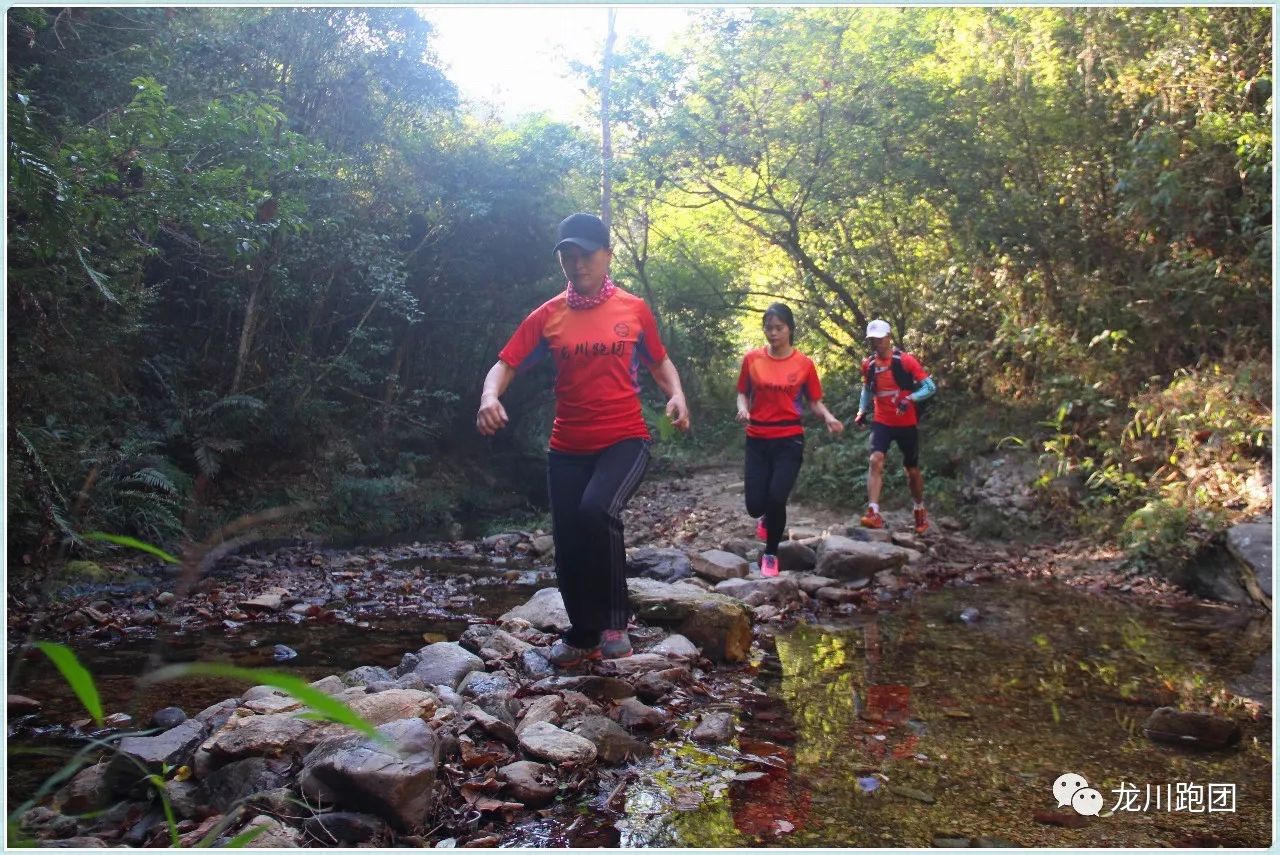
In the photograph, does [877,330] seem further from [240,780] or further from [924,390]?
[240,780]

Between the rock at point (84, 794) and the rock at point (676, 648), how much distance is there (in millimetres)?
2364

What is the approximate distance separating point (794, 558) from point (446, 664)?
4.11 m

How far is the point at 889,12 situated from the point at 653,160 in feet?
14.3

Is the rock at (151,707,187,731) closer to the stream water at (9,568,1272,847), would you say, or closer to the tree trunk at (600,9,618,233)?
the stream water at (9,568,1272,847)

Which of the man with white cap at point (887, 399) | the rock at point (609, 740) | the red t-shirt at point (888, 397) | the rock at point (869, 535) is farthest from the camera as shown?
the red t-shirt at point (888, 397)

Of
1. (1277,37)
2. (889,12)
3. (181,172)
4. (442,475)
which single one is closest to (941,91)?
(889,12)

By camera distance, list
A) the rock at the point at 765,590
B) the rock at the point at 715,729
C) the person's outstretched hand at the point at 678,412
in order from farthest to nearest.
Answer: the rock at the point at 765,590
the person's outstretched hand at the point at 678,412
the rock at the point at 715,729

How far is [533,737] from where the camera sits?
288 cm

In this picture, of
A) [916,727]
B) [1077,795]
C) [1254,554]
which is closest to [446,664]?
[916,727]

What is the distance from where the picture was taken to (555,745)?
2.83 m

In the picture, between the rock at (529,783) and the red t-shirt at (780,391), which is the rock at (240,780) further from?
the red t-shirt at (780,391)

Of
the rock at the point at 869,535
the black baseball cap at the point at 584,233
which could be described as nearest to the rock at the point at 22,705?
the black baseball cap at the point at 584,233

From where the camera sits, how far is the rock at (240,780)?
2488 millimetres

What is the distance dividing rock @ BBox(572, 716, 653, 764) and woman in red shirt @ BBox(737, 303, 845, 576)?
11.9 ft
